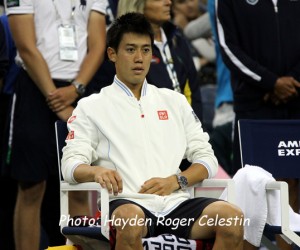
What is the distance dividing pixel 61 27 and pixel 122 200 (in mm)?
1839

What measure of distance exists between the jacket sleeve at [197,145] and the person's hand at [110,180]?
631 millimetres

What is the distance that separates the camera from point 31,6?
747 centimetres

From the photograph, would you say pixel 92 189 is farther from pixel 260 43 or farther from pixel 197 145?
pixel 260 43

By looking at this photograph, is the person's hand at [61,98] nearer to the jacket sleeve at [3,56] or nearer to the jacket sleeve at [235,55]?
the jacket sleeve at [3,56]

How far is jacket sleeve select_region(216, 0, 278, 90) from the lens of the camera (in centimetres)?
786

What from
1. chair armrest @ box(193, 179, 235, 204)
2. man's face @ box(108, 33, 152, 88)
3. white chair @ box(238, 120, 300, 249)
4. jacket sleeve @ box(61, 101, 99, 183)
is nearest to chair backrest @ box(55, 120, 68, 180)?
jacket sleeve @ box(61, 101, 99, 183)

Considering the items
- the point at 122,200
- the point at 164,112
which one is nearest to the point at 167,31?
the point at 164,112

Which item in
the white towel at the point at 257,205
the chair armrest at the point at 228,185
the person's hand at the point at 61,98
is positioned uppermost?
the person's hand at the point at 61,98

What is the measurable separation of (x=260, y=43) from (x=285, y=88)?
391 millimetres

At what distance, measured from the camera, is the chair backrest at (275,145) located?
724 centimetres

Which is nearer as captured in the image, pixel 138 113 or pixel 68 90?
pixel 138 113

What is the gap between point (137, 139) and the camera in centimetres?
641

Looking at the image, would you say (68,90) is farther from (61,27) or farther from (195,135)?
(195,135)

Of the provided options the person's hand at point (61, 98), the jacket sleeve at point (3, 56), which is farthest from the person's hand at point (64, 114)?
the jacket sleeve at point (3, 56)
